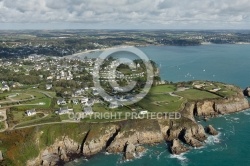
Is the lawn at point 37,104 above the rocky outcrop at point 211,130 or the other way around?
above

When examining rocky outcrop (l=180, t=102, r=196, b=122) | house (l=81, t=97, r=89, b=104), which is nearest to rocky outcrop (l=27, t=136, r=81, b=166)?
house (l=81, t=97, r=89, b=104)

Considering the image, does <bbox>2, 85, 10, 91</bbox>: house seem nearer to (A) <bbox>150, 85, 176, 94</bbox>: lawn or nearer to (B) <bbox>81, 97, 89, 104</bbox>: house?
(B) <bbox>81, 97, 89, 104</bbox>: house

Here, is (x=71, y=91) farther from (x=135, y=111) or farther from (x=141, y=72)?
Result: (x=141, y=72)

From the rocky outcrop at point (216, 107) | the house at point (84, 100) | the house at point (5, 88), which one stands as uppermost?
the house at point (84, 100)

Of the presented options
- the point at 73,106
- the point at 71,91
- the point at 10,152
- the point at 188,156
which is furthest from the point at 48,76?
the point at 188,156

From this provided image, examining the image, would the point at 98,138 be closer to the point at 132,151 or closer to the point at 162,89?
the point at 132,151

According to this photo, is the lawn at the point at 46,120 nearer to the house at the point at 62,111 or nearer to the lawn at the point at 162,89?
the house at the point at 62,111

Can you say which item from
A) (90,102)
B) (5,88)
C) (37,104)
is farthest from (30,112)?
(5,88)

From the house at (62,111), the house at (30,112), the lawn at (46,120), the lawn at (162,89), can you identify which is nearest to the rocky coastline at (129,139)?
the lawn at (46,120)
